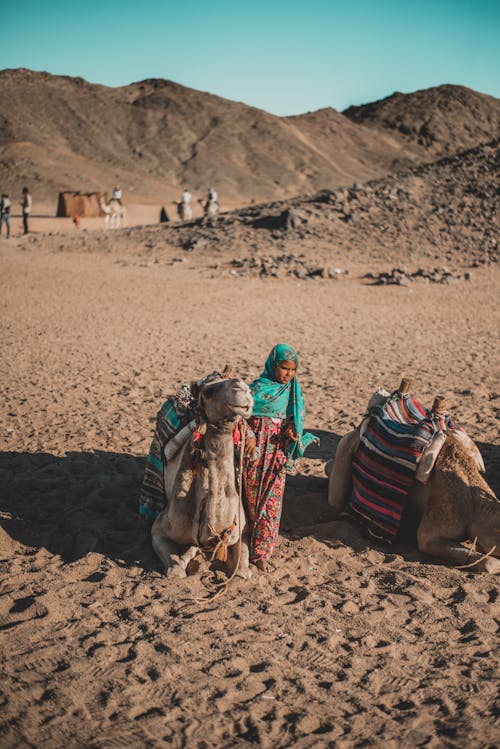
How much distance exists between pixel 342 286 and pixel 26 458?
12.0m

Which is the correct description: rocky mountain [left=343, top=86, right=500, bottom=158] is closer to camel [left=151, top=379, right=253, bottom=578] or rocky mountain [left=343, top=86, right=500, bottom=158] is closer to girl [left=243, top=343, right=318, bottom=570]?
girl [left=243, top=343, right=318, bottom=570]

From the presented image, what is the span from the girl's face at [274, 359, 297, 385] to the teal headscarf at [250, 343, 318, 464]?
2 centimetres

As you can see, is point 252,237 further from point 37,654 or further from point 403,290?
point 37,654

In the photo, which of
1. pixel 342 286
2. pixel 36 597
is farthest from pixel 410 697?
pixel 342 286

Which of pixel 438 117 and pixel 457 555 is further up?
pixel 438 117

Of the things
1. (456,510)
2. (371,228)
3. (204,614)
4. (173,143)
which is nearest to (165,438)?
(204,614)

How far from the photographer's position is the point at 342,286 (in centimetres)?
1733

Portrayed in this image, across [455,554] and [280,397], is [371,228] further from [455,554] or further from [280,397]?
[455,554]

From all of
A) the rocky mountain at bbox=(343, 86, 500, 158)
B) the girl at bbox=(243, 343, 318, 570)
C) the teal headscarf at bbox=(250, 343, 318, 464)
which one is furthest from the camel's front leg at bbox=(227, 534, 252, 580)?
the rocky mountain at bbox=(343, 86, 500, 158)

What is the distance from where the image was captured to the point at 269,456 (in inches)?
193

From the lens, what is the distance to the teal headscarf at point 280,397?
16.4 ft

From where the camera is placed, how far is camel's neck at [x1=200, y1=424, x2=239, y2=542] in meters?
4.17

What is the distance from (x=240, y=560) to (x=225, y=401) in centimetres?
139

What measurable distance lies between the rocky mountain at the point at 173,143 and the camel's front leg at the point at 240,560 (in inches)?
1793
